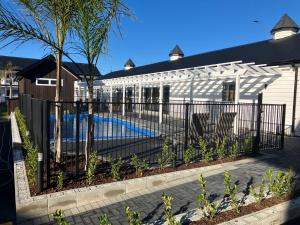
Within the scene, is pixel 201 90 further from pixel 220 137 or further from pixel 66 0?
pixel 66 0

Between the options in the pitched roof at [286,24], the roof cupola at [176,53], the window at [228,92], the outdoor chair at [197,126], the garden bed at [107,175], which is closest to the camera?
the garden bed at [107,175]

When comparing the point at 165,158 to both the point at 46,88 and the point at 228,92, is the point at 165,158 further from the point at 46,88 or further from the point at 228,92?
the point at 46,88

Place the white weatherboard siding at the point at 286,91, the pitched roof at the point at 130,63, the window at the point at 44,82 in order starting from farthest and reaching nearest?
the pitched roof at the point at 130,63, the window at the point at 44,82, the white weatherboard siding at the point at 286,91

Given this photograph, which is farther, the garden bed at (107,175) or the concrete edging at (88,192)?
the garden bed at (107,175)

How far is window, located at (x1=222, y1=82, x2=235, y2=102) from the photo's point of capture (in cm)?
1405

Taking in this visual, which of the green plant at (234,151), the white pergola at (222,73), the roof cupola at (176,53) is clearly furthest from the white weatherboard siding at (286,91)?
the roof cupola at (176,53)

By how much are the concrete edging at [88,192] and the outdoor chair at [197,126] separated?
183cm

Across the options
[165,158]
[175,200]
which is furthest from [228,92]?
[175,200]

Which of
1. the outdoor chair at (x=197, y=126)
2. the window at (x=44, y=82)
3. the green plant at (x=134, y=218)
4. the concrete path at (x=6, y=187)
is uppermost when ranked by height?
the window at (x=44, y=82)

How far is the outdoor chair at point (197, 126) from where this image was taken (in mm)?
8359

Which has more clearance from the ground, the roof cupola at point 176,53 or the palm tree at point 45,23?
the roof cupola at point 176,53

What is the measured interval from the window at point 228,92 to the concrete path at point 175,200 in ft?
23.8

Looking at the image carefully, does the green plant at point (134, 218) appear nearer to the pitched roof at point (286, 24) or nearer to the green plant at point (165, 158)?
the green plant at point (165, 158)

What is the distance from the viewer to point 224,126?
8.60 meters
